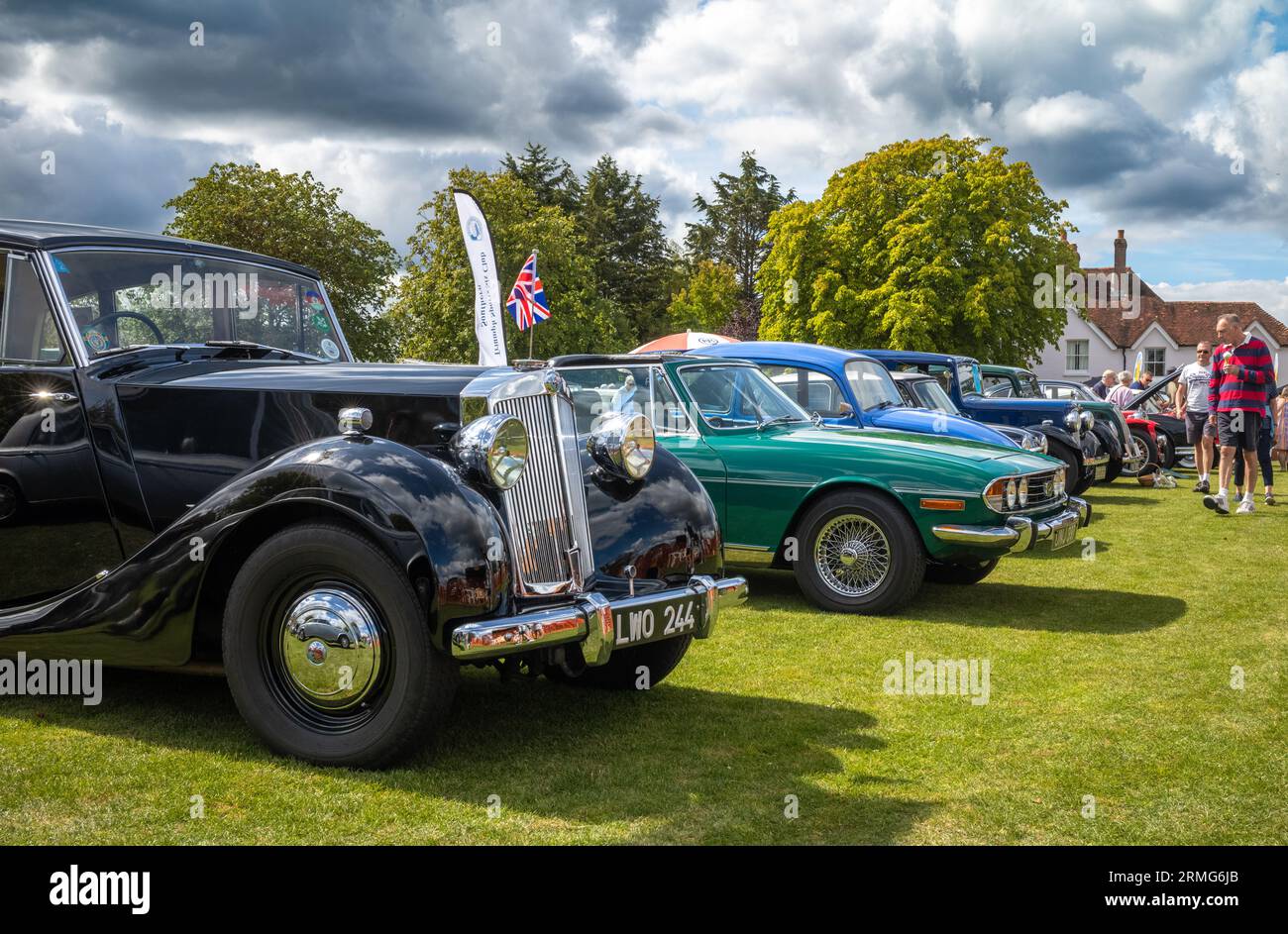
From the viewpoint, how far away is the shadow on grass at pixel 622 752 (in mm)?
3596

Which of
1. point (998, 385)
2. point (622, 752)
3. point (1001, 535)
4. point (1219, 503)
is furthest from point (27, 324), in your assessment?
point (998, 385)

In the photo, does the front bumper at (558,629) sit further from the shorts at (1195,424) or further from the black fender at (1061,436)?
the shorts at (1195,424)

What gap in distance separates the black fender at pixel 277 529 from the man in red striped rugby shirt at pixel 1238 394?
34.1 feet

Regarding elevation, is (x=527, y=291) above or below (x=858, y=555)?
above

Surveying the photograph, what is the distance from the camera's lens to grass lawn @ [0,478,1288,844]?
348cm

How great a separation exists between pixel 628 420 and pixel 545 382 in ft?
1.91

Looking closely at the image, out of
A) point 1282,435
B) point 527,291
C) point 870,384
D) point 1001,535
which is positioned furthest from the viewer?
point 527,291

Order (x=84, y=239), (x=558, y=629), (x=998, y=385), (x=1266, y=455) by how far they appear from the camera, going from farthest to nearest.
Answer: (x=998, y=385) < (x=1266, y=455) < (x=84, y=239) < (x=558, y=629)

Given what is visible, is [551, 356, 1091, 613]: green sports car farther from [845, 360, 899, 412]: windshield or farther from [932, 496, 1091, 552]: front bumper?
[845, 360, 899, 412]: windshield

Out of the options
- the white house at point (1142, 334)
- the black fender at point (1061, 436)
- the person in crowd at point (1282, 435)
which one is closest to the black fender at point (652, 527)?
the black fender at point (1061, 436)

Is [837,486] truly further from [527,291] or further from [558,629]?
[527,291]

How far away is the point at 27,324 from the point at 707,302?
51.0m

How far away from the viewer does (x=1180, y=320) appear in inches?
2156
